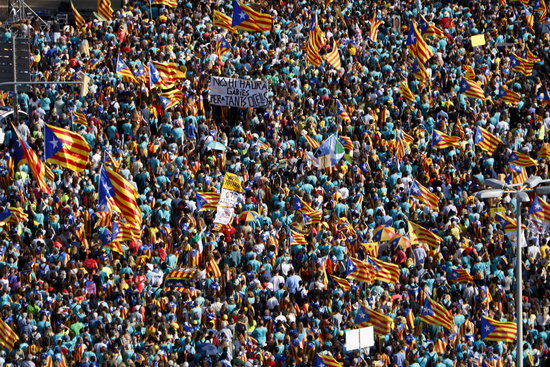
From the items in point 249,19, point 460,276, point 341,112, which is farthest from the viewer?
point 249,19

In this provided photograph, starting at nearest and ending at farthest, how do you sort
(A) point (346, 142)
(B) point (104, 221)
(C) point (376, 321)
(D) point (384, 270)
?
(C) point (376, 321) → (D) point (384, 270) → (B) point (104, 221) → (A) point (346, 142)

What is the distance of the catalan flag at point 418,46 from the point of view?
50.2 meters

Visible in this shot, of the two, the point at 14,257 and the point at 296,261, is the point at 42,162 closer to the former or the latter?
the point at 14,257

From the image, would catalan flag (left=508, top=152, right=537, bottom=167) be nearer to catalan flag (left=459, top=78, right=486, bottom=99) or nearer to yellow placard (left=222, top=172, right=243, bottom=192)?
catalan flag (left=459, top=78, right=486, bottom=99)

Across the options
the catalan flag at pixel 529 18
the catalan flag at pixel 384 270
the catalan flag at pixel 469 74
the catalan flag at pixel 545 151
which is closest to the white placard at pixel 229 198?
the catalan flag at pixel 384 270

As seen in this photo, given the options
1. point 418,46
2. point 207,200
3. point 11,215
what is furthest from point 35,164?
point 418,46

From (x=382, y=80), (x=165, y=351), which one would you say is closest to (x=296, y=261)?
(x=165, y=351)

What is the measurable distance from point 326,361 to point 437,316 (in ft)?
9.94

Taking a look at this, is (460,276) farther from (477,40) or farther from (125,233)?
(477,40)

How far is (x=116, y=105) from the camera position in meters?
46.6

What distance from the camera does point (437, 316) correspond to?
3994 cm

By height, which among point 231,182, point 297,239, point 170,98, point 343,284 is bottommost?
point 343,284

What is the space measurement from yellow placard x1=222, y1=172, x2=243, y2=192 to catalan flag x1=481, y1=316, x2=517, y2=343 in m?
7.10

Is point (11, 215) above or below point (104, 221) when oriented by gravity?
above
